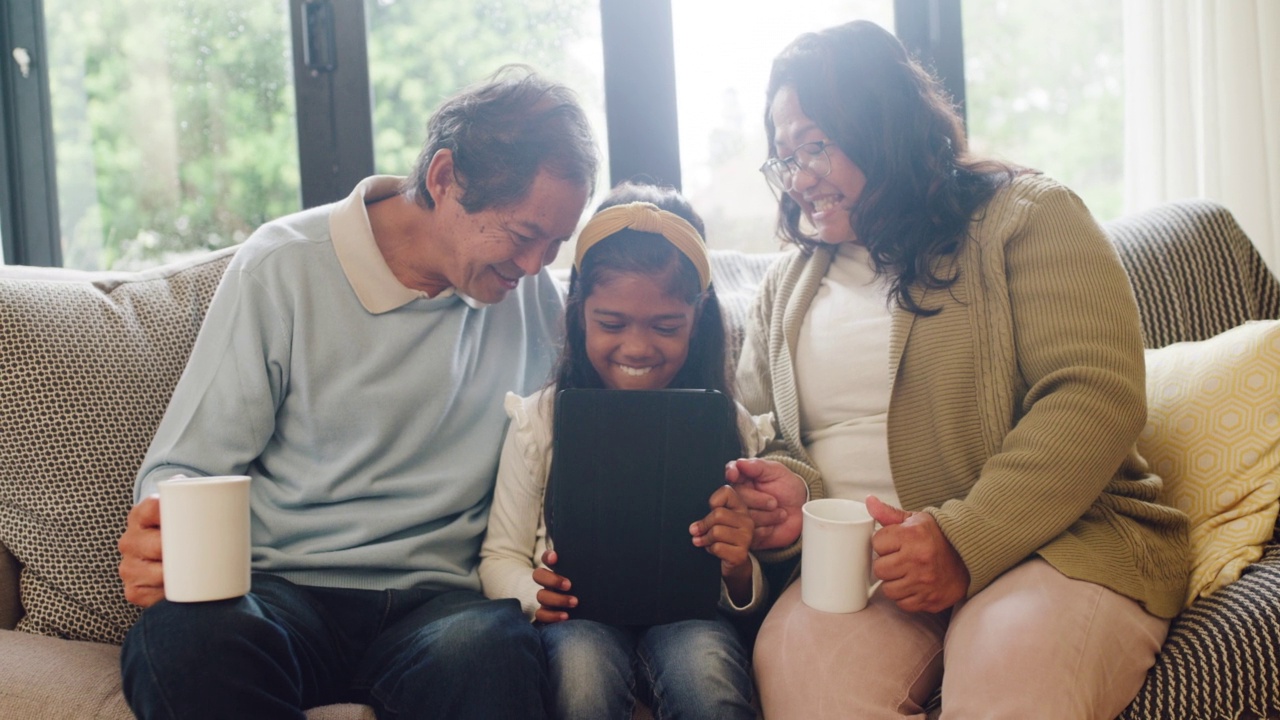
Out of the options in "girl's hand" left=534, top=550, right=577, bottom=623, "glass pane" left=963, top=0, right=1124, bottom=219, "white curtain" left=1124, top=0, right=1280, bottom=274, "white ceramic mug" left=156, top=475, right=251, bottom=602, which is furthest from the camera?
"glass pane" left=963, top=0, right=1124, bottom=219

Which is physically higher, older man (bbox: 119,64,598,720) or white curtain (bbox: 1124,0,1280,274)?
white curtain (bbox: 1124,0,1280,274)

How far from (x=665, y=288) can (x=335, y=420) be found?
51 centimetres

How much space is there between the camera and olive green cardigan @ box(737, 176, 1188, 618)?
1179mm

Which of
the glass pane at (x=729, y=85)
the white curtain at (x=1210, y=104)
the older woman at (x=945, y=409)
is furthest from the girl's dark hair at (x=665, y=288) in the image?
the white curtain at (x=1210, y=104)

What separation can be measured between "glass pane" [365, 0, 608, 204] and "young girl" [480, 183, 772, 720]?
94 cm

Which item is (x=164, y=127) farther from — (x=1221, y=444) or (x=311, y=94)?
(x=1221, y=444)

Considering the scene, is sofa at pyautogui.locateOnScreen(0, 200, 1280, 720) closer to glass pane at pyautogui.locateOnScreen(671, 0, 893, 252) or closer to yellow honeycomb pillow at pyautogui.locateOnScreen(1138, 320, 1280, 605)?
yellow honeycomb pillow at pyautogui.locateOnScreen(1138, 320, 1280, 605)

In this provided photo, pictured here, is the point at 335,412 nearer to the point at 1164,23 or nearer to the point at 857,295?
the point at 857,295

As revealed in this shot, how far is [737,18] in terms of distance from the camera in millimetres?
2359

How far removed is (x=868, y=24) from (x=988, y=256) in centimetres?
42

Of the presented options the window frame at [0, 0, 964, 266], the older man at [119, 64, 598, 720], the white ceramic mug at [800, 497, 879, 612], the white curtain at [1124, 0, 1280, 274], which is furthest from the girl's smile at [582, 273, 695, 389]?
the white curtain at [1124, 0, 1280, 274]

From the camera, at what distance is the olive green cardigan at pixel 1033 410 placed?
1179mm

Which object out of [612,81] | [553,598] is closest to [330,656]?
[553,598]

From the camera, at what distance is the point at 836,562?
3.65ft
